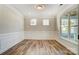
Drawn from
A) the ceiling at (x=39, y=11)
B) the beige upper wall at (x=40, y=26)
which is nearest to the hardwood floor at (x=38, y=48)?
the beige upper wall at (x=40, y=26)

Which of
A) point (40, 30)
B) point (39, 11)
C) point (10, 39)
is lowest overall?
point (10, 39)

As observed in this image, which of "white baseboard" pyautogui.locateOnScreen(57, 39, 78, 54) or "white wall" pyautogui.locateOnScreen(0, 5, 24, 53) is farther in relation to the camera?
"white wall" pyautogui.locateOnScreen(0, 5, 24, 53)

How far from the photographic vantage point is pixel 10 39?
2443mm

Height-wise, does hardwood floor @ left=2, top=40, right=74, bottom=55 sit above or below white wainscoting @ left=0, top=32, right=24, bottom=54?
below

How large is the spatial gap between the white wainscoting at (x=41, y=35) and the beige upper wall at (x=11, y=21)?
0.20 metres

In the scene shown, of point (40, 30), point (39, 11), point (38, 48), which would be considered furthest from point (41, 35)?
point (39, 11)

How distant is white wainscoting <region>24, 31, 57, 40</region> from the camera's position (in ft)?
7.97

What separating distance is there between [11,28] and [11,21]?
16cm

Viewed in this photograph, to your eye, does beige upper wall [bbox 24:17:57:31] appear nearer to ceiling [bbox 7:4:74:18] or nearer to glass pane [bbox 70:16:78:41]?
ceiling [bbox 7:4:74:18]

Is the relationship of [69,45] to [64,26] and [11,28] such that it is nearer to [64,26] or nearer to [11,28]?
[64,26]

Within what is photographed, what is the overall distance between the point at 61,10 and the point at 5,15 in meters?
1.19

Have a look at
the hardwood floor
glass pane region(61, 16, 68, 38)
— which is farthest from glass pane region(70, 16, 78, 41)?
the hardwood floor

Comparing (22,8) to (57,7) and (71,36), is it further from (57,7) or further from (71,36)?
(71,36)

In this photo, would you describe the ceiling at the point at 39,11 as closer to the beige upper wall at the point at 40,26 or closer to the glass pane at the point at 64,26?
the beige upper wall at the point at 40,26
